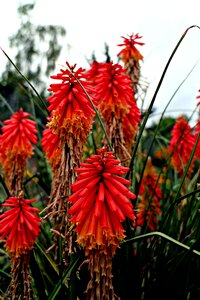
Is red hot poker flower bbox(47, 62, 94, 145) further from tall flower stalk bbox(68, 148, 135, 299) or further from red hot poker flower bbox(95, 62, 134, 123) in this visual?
red hot poker flower bbox(95, 62, 134, 123)

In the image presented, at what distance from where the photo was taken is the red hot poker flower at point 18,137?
3.08 metres

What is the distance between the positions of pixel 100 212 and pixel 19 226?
0.67 meters

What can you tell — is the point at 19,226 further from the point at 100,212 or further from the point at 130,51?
the point at 130,51

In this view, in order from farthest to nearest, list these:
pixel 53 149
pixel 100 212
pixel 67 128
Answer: pixel 53 149
pixel 67 128
pixel 100 212

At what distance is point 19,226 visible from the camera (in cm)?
217

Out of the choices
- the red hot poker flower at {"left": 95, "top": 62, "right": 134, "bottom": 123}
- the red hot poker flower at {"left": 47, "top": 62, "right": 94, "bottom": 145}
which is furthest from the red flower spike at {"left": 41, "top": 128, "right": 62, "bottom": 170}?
the red hot poker flower at {"left": 95, "top": 62, "right": 134, "bottom": 123}

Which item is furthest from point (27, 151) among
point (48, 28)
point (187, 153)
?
point (48, 28)

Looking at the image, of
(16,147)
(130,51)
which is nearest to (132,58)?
(130,51)

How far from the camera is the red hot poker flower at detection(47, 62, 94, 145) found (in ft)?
6.97

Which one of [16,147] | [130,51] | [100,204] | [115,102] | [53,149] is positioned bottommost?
[100,204]

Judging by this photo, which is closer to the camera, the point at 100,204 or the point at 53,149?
the point at 100,204

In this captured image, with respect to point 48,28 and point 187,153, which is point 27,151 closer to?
point 187,153

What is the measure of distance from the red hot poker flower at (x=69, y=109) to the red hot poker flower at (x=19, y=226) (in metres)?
0.46

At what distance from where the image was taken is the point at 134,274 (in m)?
2.66
